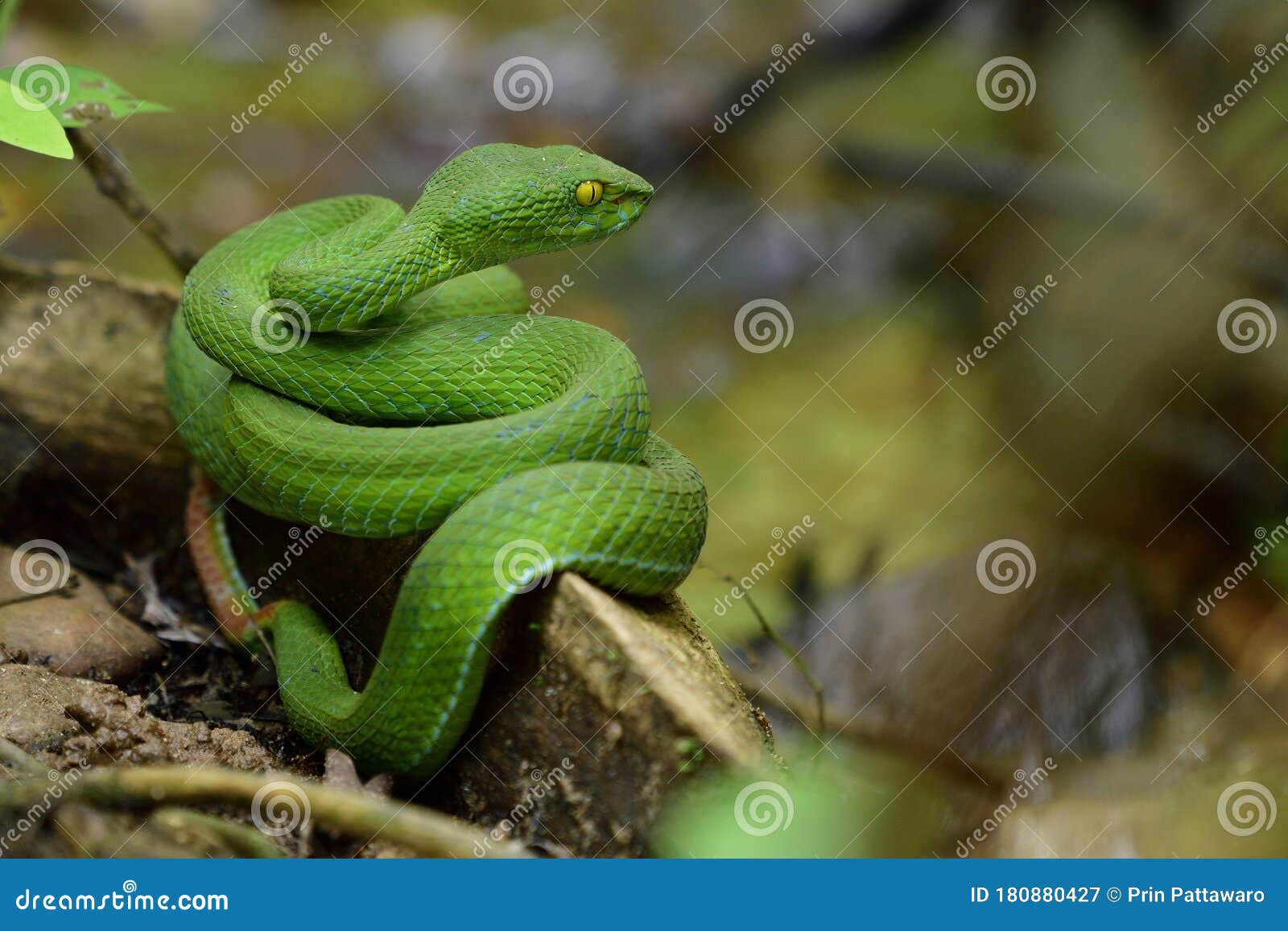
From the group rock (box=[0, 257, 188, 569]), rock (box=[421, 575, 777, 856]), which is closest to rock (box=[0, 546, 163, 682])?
rock (box=[0, 257, 188, 569])

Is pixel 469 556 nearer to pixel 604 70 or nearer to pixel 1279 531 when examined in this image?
pixel 1279 531

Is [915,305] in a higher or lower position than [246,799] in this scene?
higher

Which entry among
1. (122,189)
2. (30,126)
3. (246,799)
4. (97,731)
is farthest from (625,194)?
(122,189)

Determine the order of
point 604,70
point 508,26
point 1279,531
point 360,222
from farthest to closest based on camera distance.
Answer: point 508,26
point 604,70
point 1279,531
point 360,222

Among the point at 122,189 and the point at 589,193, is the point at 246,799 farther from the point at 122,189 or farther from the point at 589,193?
the point at 122,189

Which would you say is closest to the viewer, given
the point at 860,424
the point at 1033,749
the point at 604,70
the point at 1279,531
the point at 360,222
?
the point at 360,222

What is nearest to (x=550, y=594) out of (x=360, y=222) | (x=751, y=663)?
(x=360, y=222)

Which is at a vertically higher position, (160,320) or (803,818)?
(803,818)
